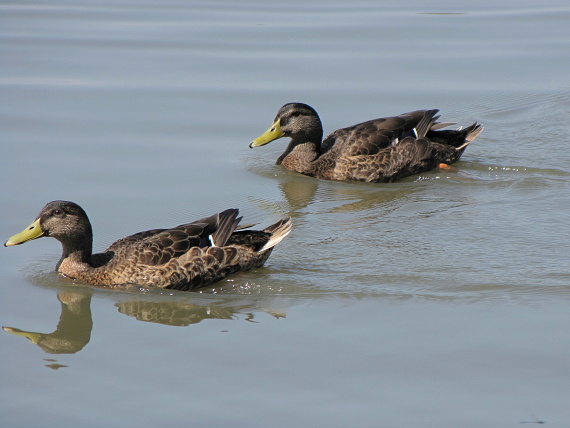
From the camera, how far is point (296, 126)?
10.6 meters

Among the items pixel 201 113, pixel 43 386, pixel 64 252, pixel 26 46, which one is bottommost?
pixel 43 386

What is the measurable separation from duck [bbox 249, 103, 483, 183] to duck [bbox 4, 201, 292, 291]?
2937 mm

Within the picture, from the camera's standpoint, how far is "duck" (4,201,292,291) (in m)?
7.07

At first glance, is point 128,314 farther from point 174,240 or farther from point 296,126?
point 296,126

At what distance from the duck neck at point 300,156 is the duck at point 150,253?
3.06 m

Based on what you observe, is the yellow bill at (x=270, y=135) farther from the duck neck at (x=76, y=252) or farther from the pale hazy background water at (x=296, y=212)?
the duck neck at (x=76, y=252)

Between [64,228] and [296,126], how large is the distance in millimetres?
3977

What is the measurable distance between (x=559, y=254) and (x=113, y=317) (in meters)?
3.51

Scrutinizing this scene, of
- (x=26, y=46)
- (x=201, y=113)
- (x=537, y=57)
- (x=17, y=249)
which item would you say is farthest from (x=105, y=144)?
(x=537, y=57)

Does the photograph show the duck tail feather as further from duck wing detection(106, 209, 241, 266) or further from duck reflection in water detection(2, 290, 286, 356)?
duck reflection in water detection(2, 290, 286, 356)

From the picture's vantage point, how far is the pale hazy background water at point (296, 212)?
5.35 meters

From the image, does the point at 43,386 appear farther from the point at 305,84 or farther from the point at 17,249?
the point at 305,84

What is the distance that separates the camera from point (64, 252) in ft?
24.0

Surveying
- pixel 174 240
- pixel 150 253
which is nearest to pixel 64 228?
pixel 150 253
